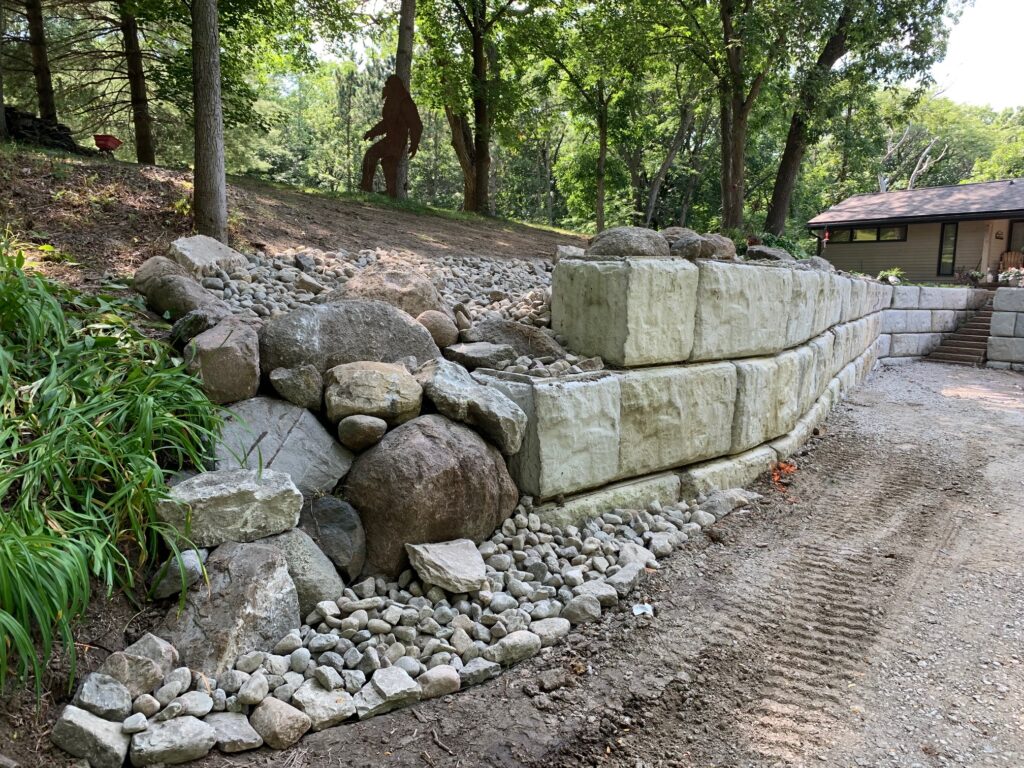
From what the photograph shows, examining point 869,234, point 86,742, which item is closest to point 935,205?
point 869,234

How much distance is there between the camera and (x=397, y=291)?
3.87 meters

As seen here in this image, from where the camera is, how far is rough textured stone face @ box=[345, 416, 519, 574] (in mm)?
2732

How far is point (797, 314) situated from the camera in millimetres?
5090

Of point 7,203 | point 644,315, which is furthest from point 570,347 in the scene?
point 7,203

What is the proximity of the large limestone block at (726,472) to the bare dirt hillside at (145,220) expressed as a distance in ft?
11.4

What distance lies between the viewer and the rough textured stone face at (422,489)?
2732 mm

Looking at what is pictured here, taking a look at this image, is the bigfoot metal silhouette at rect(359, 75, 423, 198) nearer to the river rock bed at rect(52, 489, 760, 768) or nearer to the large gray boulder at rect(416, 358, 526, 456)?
the large gray boulder at rect(416, 358, 526, 456)

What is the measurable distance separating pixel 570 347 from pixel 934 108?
3338 centimetres

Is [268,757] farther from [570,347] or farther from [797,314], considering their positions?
[797,314]

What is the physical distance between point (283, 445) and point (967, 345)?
12715mm

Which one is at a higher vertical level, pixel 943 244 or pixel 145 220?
pixel 943 244

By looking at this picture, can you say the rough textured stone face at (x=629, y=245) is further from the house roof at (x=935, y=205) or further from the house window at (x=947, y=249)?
the house window at (x=947, y=249)

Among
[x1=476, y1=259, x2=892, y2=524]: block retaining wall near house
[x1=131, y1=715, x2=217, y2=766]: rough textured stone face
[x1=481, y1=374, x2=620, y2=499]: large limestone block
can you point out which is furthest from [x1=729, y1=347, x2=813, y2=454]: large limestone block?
[x1=131, y1=715, x2=217, y2=766]: rough textured stone face

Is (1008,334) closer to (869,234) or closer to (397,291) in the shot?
(397,291)
